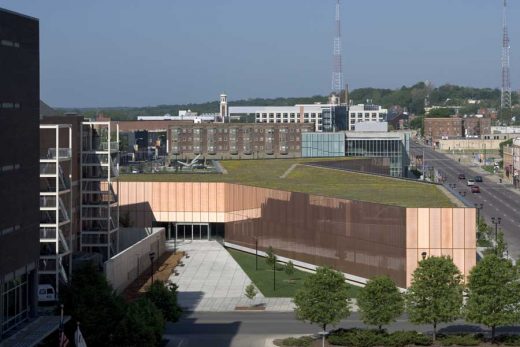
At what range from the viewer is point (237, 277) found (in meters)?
62.4

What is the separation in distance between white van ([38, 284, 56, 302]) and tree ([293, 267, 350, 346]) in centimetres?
1098

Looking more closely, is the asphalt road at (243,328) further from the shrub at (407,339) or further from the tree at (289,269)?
the tree at (289,269)

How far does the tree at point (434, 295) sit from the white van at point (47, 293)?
49.7ft

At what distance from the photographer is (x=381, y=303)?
148ft

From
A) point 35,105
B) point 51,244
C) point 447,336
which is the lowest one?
point 447,336

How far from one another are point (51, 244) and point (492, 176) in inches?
4128

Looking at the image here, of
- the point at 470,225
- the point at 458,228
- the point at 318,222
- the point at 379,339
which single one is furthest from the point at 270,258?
the point at 379,339

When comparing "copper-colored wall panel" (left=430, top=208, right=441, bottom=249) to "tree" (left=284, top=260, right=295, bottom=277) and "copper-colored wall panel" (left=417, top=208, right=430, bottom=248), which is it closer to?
"copper-colored wall panel" (left=417, top=208, right=430, bottom=248)

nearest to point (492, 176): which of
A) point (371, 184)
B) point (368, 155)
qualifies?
point (368, 155)

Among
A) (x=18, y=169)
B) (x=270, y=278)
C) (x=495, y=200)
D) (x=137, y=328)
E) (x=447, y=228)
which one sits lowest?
(x=270, y=278)

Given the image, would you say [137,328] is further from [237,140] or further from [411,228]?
[237,140]

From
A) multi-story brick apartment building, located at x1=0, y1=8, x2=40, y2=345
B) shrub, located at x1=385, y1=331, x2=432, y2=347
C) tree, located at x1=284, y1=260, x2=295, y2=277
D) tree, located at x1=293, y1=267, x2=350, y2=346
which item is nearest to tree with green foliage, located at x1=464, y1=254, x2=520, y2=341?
shrub, located at x1=385, y1=331, x2=432, y2=347

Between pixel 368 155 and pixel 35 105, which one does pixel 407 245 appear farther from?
pixel 368 155

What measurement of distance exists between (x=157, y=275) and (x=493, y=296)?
23.2 m
